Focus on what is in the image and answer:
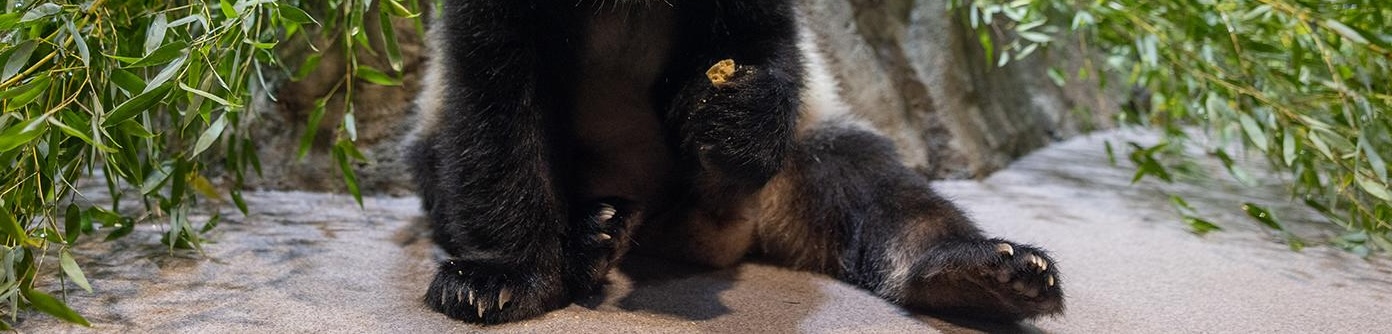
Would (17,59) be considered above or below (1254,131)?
above

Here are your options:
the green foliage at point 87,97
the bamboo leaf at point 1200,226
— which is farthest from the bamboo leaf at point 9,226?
the bamboo leaf at point 1200,226

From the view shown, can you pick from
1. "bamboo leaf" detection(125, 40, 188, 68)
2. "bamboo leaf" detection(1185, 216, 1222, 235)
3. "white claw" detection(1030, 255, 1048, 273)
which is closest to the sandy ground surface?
"bamboo leaf" detection(1185, 216, 1222, 235)

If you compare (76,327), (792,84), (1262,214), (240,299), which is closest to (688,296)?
(792,84)

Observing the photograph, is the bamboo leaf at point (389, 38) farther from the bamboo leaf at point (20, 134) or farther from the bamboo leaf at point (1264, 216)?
the bamboo leaf at point (1264, 216)

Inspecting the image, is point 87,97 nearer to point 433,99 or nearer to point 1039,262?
point 433,99

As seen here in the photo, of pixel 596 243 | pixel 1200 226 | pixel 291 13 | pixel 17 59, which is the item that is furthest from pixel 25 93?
pixel 1200 226

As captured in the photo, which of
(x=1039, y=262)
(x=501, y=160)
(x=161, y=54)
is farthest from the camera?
(x=501, y=160)
